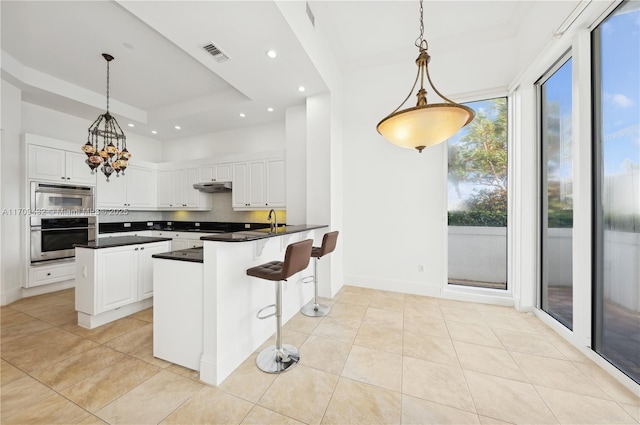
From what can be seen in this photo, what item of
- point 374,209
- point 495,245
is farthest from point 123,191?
point 495,245

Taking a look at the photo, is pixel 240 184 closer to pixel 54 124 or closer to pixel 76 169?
pixel 76 169

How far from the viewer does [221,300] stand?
1.78 m

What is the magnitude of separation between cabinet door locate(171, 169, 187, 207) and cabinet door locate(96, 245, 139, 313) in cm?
244

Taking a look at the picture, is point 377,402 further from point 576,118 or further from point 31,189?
point 31,189

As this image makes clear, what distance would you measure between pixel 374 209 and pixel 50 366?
3.89 meters

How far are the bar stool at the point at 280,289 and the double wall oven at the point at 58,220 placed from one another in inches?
161

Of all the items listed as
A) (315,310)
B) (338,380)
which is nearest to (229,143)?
(315,310)

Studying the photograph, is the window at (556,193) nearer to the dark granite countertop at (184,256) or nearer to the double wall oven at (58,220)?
the dark granite countertop at (184,256)

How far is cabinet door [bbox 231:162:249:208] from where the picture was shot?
4.37 m

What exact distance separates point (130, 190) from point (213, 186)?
72.0 inches

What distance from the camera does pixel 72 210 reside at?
12.8 feet

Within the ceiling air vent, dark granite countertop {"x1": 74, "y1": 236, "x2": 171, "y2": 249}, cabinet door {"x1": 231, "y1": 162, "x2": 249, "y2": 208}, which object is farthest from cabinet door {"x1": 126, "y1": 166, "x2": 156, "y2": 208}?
the ceiling air vent

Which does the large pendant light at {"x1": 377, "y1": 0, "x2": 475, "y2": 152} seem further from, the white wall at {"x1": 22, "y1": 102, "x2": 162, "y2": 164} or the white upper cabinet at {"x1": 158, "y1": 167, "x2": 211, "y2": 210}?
the white wall at {"x1": 22, "y1": 102, "x2": 162, "y2": 164}

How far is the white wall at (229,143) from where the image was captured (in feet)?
15.5
